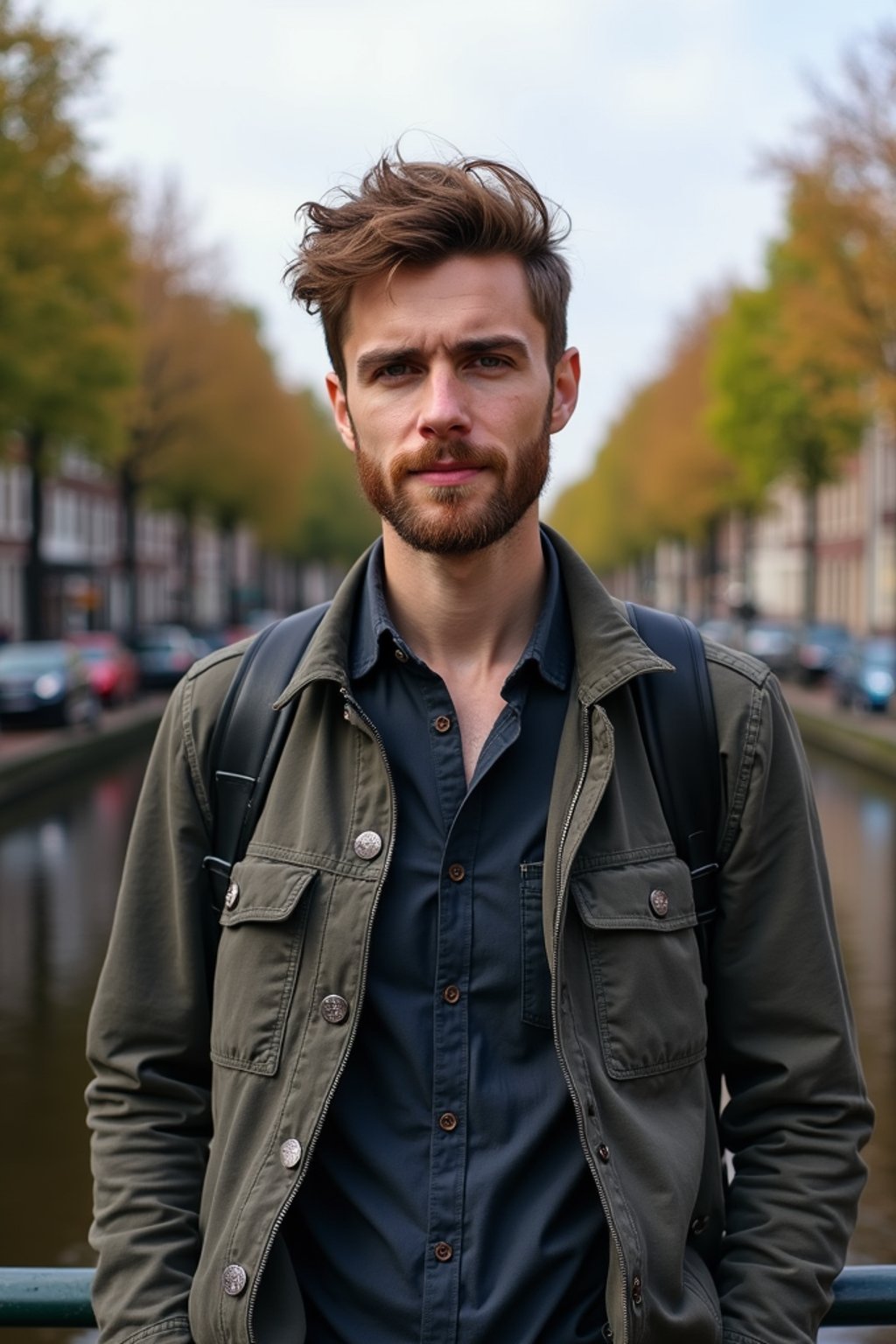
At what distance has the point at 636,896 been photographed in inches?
78.1

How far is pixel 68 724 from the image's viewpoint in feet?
83.0

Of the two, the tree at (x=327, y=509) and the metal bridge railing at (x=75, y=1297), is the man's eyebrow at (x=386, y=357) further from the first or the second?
the tree at (x=327, y=509)

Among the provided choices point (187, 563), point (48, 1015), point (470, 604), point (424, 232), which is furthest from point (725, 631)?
point (424, 232)

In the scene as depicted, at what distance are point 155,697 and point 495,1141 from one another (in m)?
35.5

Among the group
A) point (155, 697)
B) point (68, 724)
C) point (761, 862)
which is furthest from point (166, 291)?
point (761, 862)

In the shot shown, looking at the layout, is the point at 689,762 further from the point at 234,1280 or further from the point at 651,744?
the point at 234,1280

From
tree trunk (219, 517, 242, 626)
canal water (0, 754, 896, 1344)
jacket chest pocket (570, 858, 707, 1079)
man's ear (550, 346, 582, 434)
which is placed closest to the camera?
jacket chest pocket (570, 858, 707, 1079)

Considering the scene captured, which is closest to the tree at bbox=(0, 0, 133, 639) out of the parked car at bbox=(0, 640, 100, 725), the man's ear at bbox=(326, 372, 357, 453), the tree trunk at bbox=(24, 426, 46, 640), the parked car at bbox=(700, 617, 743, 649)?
the tree trunk at bbox=(24, 426, 46, 640)

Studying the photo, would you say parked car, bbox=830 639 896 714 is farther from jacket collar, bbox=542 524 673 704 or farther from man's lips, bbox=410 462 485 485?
man's lips, bbox=410 462 485 485

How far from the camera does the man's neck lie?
84.0 inches

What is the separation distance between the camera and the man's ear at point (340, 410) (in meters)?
2.22

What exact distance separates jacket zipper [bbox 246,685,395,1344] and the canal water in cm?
368

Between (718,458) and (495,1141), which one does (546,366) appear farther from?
(718,458)

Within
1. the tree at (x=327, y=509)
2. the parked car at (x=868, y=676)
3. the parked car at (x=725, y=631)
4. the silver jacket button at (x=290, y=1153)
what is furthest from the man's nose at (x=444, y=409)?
the tree at (x=327, y=509)
